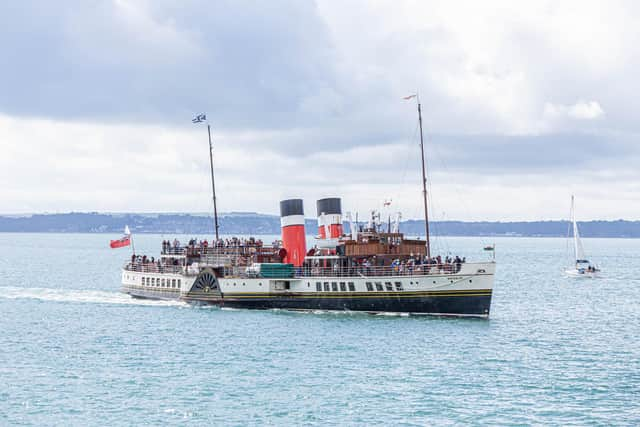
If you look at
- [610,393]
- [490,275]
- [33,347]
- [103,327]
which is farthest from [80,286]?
[610,393]

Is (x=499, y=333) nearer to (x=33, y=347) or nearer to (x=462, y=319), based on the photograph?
(x=462, y=319)

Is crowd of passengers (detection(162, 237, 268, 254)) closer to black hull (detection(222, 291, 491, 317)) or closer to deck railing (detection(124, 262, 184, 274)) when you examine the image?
deck railing (detection(124, 262, 184, 274))

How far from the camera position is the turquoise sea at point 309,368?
110ft

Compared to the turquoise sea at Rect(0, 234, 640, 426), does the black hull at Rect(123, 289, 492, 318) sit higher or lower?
higher

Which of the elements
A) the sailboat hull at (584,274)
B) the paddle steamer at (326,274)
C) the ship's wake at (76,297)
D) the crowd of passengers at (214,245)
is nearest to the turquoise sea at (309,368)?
the paddle steamer at (326,274)

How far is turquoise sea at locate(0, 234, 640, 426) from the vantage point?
33.6 metres

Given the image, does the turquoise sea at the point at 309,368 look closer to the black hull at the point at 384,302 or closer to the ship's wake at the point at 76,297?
the black hull at the point at 384,302

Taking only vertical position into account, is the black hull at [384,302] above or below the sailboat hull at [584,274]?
above

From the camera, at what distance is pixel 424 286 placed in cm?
5691

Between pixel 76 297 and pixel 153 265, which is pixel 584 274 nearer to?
pixel 153 265

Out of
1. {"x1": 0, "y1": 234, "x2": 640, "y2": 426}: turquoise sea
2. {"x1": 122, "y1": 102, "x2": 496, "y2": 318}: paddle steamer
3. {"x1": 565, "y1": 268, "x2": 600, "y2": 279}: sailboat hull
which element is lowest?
{"x1": 565, "y1": 268, "x2": 600, "y2": 279}: sailboat hull

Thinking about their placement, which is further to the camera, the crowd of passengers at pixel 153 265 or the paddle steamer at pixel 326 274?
the crowd of passengers at pixel 153 265

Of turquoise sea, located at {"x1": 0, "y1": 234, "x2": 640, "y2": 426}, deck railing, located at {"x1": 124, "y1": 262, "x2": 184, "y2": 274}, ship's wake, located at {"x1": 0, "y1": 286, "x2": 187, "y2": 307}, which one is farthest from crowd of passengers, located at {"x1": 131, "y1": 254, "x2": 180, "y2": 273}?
turquoise sea, located at {"x1": 0, "y1": 234, "x2": 640, "y2": 426}

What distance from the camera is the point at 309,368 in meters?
41.7
